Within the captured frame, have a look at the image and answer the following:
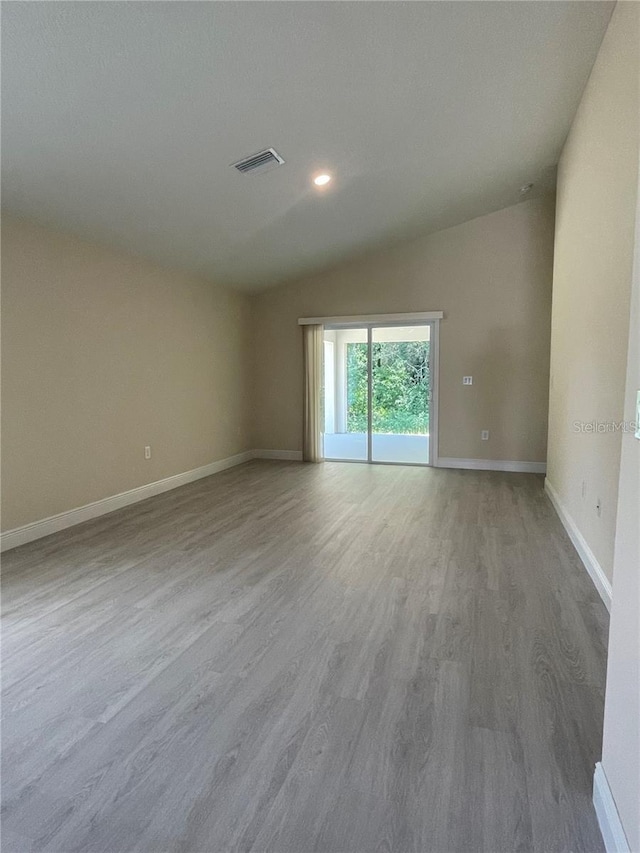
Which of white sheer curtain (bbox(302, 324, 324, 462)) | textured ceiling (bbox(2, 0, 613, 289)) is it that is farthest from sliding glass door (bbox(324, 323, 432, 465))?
textured ceiling (bbox(2, 0, 613, 289))

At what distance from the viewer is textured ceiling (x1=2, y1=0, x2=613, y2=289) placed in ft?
6.87

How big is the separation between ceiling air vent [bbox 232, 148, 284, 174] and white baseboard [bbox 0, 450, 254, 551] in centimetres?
305

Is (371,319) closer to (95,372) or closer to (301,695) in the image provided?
(95,372)

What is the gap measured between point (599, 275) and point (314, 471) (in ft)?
13.2

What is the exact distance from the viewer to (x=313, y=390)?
261 inches

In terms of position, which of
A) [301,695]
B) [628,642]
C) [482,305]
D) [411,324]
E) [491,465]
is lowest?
[301,695]

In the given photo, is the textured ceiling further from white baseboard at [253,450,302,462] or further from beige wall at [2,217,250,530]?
white baseboard at [253,450,302,462]

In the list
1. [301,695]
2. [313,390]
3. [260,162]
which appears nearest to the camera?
[301,695]

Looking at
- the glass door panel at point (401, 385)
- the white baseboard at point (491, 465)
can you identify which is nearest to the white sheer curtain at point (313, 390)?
the glass door panel at point (401, 385)

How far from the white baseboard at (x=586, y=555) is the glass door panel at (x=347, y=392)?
9.86 ft

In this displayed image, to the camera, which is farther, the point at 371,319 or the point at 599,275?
the point at 371,319

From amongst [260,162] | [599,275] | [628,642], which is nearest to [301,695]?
[628,642]

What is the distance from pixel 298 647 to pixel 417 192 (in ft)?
13.7

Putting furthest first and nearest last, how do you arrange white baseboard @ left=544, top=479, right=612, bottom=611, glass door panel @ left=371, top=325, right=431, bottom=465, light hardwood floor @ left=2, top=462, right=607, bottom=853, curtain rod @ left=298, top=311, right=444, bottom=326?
glass door panel @ left=371, top=325, right=431, bottom=465 → curtain rod @ left=298, top=311, right=444, bottom=326 → white baseboard @ left=544, top=479, right=612, bottom=611 → light hardwood floor @ left=2, top=462, right=607, bottom=853
